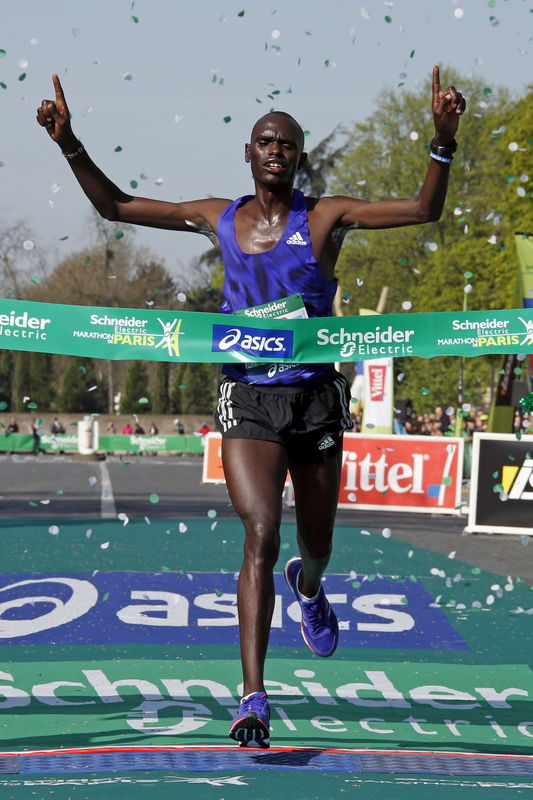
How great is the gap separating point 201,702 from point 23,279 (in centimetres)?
5078

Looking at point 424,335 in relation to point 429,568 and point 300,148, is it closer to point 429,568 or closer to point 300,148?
point 300,148

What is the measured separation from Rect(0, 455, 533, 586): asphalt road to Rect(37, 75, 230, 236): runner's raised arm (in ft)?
8.80

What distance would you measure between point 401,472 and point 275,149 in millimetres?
14485

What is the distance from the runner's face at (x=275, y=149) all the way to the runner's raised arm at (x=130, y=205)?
30 centimetres

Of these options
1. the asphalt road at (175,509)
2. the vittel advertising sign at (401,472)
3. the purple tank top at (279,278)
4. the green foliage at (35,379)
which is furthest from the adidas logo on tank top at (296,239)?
the green foliage at (35,379)

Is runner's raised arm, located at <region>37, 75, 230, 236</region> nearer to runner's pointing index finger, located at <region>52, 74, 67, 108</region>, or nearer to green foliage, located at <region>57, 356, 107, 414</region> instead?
runner's pointing index finger, located at <region>52, 74, 67, 108</region>

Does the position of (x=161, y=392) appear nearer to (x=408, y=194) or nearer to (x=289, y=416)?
(x=408, y=194)

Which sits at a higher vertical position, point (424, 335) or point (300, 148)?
point (300, 148)

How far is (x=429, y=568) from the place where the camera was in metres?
11.9

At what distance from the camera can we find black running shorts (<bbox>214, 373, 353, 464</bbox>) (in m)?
4.66

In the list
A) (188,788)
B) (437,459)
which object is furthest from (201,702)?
(437,459)

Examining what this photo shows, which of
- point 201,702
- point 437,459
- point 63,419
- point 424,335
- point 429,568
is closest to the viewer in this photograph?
point 424,335

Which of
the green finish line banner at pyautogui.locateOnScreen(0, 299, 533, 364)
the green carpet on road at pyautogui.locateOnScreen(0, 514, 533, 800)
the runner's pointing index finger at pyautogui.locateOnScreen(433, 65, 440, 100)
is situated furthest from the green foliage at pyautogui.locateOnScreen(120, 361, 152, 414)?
the runner's pointing index finger at pyautogui.locateOnScreen(433, 65, 440, 100)

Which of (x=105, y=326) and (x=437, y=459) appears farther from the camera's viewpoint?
(x=437, y=459)
